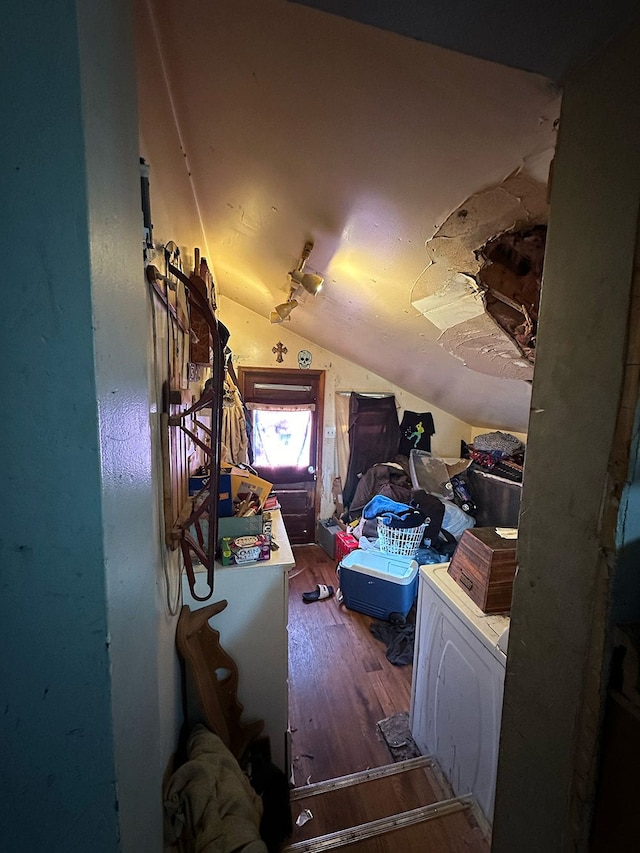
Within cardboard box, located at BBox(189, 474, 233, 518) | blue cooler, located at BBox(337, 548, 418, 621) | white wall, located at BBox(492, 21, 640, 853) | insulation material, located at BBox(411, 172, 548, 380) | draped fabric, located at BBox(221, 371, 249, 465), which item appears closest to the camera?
white wall, located at BBox(492, 21, 640, 853)

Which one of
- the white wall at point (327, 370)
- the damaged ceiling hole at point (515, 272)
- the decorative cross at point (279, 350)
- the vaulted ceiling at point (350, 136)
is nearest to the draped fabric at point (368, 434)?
the white wall at point (327, 370)

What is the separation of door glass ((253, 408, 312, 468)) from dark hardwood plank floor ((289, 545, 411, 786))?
1285 mm

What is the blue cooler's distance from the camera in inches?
93.0

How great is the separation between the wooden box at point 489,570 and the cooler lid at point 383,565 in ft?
3.24

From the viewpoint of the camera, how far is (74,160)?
1.01 ft

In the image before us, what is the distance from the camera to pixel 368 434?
3506 millimetres

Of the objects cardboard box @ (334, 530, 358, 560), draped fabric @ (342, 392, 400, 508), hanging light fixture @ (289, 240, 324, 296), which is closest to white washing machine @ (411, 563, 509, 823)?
cardboard box @ (334, 530, 358, 560)

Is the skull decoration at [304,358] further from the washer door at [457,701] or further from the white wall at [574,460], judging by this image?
the white wall at [574,460]

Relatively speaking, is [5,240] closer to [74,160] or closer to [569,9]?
[74,160]

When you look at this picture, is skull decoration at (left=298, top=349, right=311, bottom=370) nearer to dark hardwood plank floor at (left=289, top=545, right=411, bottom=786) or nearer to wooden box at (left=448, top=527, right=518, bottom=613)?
dark hardwood plank floor at (left=289, top=545, right=411, bottom=786)

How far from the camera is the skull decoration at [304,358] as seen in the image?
342 cm

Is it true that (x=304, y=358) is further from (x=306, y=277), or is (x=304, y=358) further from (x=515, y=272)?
(x=515, y=272)

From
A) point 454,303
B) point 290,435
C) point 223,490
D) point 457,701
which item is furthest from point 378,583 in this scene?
point 454,303

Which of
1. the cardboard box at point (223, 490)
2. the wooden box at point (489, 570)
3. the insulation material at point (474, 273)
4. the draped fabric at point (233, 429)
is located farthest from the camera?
the draped fabric at point (233, 429)
